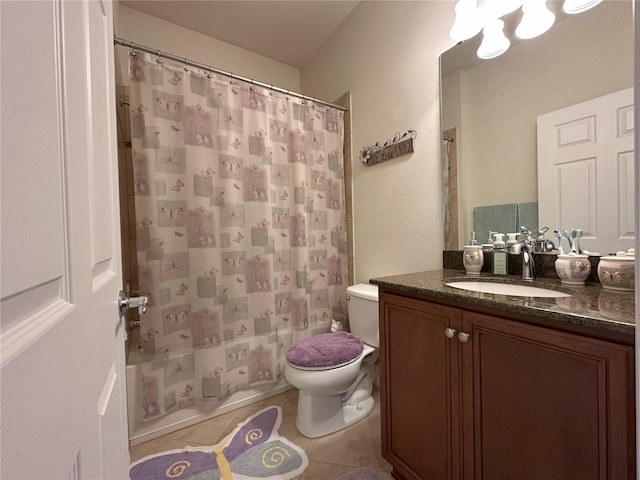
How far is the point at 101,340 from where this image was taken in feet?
1.57

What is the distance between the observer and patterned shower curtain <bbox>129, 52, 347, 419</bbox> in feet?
4.71

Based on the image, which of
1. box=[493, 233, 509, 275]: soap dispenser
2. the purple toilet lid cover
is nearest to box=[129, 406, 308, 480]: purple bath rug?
the purple toilet lid cover

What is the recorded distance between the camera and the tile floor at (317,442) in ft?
4.02

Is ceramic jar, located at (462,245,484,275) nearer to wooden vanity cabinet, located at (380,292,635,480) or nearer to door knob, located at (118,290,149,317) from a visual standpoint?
wooden vanity cabinet, located at (380,292,635,480)

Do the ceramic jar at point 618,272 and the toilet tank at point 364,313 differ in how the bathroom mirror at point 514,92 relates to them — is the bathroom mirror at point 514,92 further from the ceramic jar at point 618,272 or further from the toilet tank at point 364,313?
the toilet tank at point 364,313

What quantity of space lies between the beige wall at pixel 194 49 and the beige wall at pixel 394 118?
1.81 feet

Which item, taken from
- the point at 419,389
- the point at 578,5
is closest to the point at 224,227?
the point at 419,389

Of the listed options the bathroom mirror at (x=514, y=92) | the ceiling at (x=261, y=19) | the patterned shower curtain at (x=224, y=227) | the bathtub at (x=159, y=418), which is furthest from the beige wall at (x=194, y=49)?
the bathtub at (x=159, y=418)

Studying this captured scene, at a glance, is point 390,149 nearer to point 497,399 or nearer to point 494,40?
point 494,40

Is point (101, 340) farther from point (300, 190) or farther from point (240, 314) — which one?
point (300, 190)

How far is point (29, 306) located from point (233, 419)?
5.56ft

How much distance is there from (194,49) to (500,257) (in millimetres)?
2496

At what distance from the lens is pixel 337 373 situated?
4.45 feet

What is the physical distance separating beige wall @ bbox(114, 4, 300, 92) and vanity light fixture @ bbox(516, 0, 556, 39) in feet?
6.18
